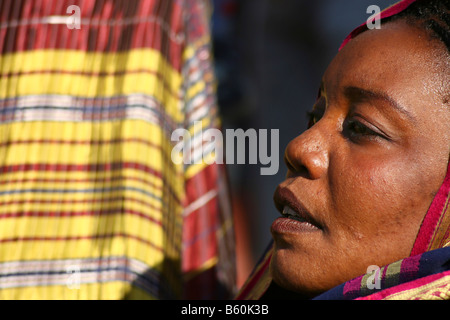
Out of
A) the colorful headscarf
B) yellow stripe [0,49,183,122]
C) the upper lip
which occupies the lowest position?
the colorful headscarf

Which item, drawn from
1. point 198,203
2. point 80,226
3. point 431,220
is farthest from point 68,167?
point 431,220

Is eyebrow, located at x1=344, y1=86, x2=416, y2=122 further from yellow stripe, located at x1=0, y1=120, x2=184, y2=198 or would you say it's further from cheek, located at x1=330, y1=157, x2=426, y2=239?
yellow stripe, located at x1=0, y1=120, x2=184, y2=198

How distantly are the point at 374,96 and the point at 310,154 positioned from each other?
155mm

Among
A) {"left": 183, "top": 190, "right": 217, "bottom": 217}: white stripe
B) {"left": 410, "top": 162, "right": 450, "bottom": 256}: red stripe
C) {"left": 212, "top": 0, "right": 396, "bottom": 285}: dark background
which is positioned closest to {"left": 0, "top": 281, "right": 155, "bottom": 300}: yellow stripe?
{"left": 183, "top": 190, "right": 217, "bottom": 217}: white stripe

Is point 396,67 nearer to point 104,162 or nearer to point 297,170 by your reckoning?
point 297,170

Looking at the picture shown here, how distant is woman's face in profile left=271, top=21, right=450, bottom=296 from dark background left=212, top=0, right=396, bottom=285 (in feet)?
6.29

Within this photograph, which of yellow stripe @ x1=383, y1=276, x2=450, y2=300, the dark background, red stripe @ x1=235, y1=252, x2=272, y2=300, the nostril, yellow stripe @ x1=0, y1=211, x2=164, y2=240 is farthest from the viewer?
the dark background

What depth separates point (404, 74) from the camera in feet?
3.28

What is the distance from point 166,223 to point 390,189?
82 centimetres

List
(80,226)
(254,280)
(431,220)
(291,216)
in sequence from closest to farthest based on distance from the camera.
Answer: (431,220) → (291,216) → (254,280) → (80,226)

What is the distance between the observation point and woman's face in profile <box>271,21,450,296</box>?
98 cm

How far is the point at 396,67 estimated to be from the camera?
101cm
